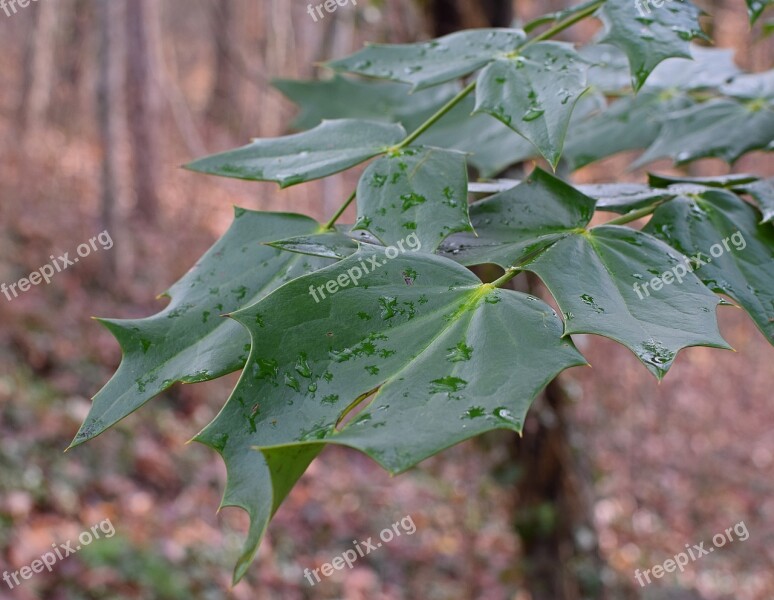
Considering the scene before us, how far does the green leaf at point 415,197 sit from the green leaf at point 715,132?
433 mm

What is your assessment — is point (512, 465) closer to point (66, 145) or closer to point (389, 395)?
point (389, 395)

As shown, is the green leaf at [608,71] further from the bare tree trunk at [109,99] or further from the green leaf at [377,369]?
the bare tree trunk at [109,99]

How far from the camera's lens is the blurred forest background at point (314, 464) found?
250cm

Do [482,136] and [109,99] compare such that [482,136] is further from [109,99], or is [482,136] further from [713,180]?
[109,99]

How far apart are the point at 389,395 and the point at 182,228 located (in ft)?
27.6

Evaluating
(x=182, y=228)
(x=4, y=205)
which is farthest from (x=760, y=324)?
(x=182, y=228)

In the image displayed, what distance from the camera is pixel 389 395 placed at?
46cm

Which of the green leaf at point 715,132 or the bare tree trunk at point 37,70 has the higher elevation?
the green leaf at point 715,132

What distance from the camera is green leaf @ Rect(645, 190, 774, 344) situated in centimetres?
61

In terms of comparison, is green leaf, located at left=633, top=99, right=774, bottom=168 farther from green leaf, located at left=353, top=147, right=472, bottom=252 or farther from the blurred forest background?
the blurred forest background
